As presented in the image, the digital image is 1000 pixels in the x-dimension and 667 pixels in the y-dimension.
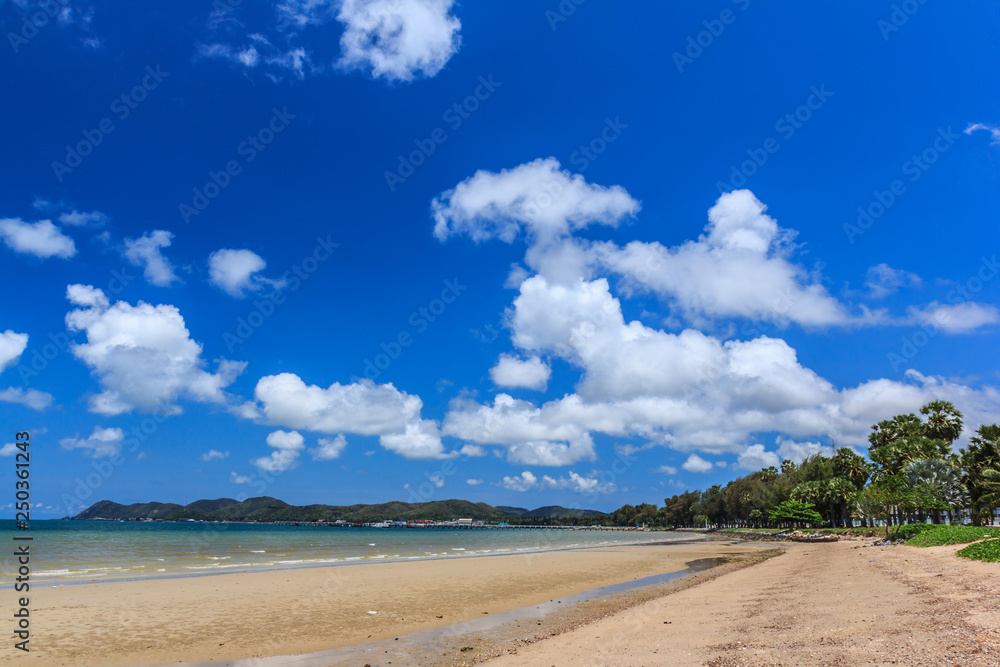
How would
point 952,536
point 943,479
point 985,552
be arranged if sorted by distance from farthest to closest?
Result: point 943,479 → point 952,536 → point 985,552

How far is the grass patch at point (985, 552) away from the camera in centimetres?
1920

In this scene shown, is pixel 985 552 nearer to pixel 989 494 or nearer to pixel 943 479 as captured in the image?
pixel 989 494

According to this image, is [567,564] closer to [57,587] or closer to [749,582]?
[749,582]

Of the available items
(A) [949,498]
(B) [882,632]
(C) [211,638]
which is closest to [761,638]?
(B) [882,632]

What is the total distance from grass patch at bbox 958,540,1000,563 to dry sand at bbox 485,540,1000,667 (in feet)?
3.05

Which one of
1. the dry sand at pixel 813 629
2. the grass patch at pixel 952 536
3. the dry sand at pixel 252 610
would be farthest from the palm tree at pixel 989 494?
the dry sand at pixel 252 610

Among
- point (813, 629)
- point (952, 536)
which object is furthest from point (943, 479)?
point (813, 629)

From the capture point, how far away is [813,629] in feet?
36.0

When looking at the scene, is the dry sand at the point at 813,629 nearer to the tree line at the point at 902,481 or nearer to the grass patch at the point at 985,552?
the grass patch at the point at 985,552

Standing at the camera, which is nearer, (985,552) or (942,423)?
(985,552)

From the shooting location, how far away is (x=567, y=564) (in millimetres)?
40781

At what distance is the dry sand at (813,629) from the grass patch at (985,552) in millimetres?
929

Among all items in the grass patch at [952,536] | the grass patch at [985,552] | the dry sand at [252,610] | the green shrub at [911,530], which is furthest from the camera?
the green shrub at [911,530]

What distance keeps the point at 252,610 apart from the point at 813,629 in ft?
57.3
